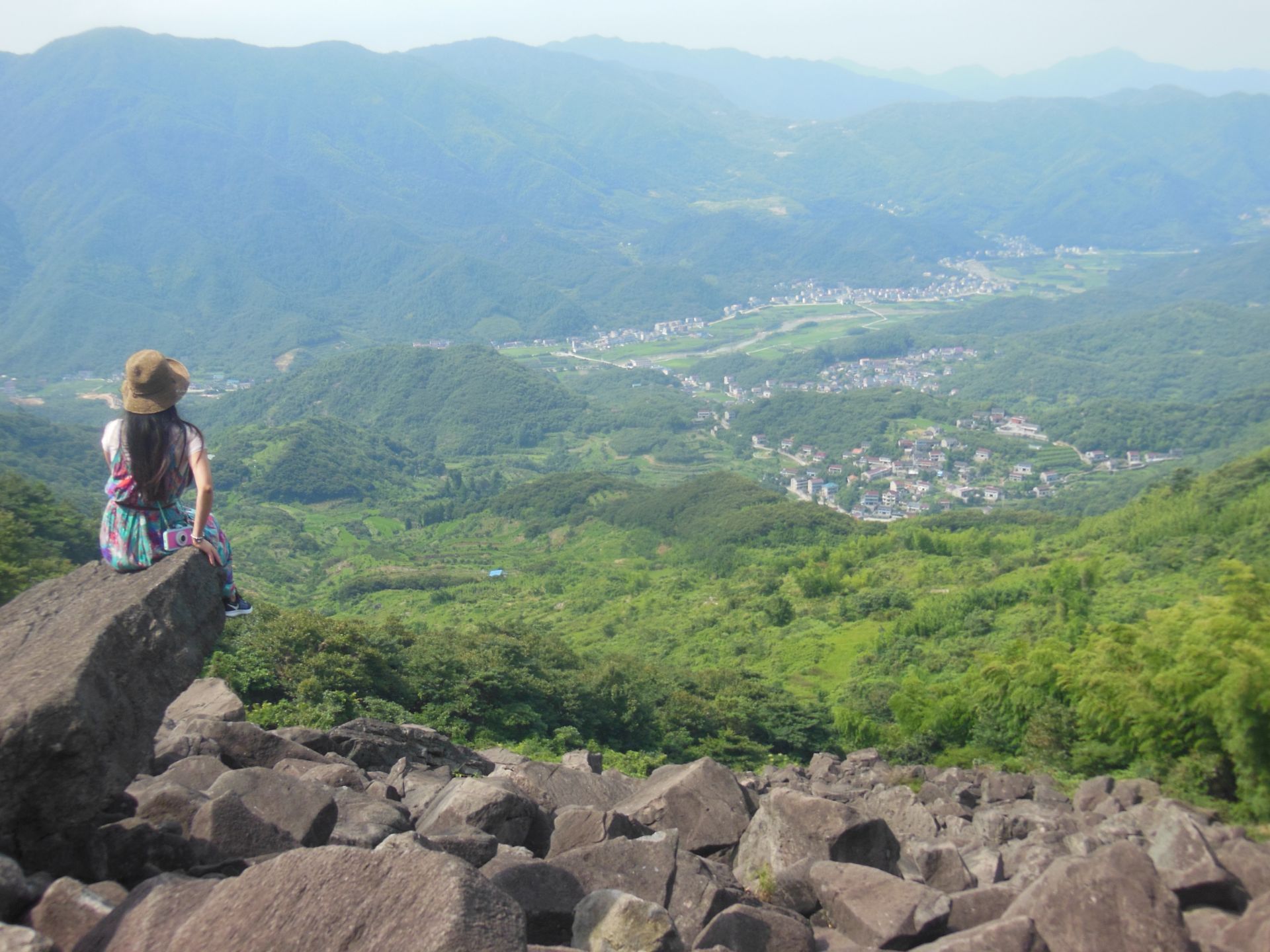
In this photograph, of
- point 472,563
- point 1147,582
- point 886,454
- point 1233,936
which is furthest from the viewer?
point 886,454

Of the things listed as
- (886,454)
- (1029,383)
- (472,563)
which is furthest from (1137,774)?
(1029,383)

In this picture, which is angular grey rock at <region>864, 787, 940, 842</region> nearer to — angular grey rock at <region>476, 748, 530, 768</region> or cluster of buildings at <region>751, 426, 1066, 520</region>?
angular grey rock at <region>476, 748, 530, 768</region>

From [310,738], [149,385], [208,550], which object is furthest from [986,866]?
[149,385]

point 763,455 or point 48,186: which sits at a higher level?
point 48,186

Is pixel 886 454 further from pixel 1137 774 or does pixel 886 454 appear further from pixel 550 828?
pixel 550 828

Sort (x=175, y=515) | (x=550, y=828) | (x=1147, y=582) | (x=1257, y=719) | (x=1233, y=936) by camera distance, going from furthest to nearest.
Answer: (x=1147, y=582)
(x=1257, y=719)
(x=550, y=828)
(x=175, y=515)
(x=1233, y=936)

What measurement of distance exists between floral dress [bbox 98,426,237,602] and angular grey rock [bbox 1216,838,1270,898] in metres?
8.78

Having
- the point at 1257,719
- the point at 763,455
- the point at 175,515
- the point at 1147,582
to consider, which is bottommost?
the point at 763,455

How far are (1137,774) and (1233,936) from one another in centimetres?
790

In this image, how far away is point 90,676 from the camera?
19.1 feet

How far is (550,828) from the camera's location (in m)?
8.70

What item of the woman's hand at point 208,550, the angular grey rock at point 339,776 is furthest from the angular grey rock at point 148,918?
the angular grey rock at point 339,776

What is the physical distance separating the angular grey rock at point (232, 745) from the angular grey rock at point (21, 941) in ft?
14.5

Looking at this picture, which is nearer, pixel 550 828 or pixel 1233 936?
pixel 1233 936
